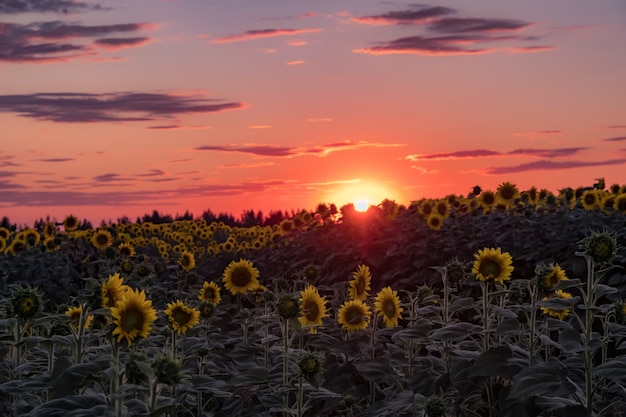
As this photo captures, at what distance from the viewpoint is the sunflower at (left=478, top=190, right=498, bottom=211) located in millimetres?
14352

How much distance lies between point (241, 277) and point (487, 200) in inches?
271

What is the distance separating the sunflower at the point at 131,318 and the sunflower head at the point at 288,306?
1360 millimetres

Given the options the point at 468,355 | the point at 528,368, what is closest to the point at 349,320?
the point at 468,355

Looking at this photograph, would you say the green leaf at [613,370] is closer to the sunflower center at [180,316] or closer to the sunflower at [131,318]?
the sunflower at [131,318]

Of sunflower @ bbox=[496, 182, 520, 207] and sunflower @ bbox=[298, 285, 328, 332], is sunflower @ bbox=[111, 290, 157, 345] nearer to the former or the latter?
sunflower @ bbox=[298, 285, 328, 332]

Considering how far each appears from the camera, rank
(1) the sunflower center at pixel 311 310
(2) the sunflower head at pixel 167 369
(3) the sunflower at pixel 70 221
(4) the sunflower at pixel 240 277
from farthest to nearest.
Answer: (3) the sunflower at pixel 70 221 → (4) the sunflower at pixel 240 277 → (1) the sunflower center at pixel 311 310 → (2) the sunflower head at pixel 167 369

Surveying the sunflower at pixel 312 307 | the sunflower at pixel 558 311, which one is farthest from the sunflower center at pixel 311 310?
the sunflower at pixel 558 311

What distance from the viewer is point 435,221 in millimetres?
13141

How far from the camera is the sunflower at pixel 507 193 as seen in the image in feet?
46.9

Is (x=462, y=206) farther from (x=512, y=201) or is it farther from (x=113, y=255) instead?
(x=113, y=255)

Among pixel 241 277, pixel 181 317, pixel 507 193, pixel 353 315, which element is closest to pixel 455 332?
pixel 353 315

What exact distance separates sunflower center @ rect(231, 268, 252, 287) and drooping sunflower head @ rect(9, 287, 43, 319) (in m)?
3.35

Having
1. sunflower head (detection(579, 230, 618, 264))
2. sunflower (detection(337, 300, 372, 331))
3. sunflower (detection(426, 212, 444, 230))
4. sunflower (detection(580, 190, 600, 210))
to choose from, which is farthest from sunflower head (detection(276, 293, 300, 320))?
sunflower (detection(580, 190, 600, 210))

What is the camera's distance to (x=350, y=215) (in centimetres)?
1554
